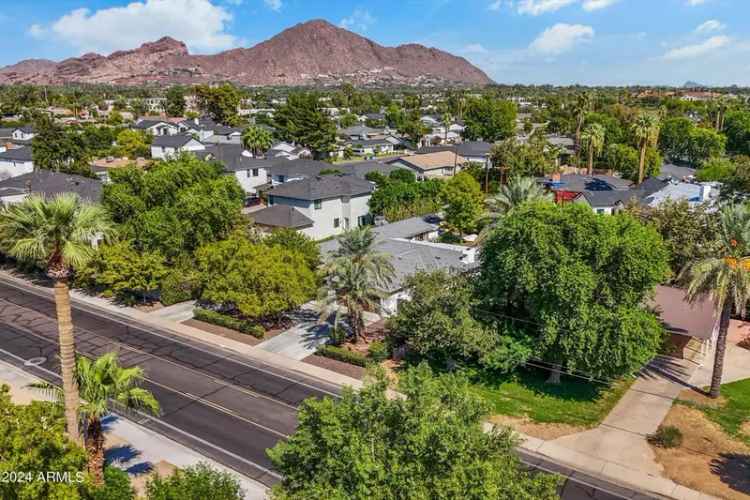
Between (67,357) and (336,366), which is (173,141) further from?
(67,357)

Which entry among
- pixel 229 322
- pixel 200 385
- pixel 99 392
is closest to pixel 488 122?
pixel 229 322

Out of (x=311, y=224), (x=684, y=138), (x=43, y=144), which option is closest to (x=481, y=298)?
(x=311, y=224)

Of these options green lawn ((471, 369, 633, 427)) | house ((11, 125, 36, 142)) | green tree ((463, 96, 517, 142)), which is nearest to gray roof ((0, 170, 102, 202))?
green lawn ((471, 369, 633, 427))

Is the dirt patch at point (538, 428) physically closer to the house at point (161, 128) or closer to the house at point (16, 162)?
the house at point (16, 162)

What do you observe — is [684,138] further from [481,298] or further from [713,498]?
[713,498]

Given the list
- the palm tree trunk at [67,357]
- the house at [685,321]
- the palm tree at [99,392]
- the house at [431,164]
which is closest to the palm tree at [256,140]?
the house at [431,164]

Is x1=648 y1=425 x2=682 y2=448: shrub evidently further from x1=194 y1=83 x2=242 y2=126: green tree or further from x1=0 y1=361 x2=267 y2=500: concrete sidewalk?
x1=194 y1=83 x2=242 y2=126: green tree
